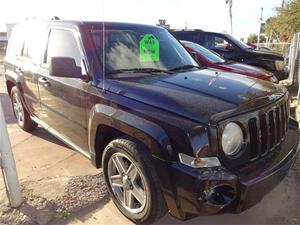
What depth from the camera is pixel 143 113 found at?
2791mm

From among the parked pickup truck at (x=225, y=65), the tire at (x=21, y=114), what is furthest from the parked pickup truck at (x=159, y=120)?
the parked pickup truck at (x=225, y=65)

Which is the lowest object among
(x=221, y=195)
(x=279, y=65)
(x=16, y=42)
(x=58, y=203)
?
(x=58, y=203)

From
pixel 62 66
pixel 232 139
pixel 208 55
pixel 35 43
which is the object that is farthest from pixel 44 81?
pixel 208 55

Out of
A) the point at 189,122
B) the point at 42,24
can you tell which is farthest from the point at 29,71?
the point at 189,122

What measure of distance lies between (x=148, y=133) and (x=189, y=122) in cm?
35

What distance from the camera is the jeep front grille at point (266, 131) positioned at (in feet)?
9.12

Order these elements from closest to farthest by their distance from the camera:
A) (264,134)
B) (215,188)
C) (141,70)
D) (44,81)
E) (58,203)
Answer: (215,188) < (264,134) < (58,203) < (141,70) < (44,81)

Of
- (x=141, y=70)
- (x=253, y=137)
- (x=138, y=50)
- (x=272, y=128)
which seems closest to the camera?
(x=253, y=137)

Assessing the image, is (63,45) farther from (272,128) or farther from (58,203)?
(272,128)

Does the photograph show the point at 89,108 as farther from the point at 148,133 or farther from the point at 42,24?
the point at 42,24

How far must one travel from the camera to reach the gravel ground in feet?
10.7

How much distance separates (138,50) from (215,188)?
1.92m

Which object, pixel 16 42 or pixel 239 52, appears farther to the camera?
pixel 239 52

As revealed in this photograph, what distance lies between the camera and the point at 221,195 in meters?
2.55
